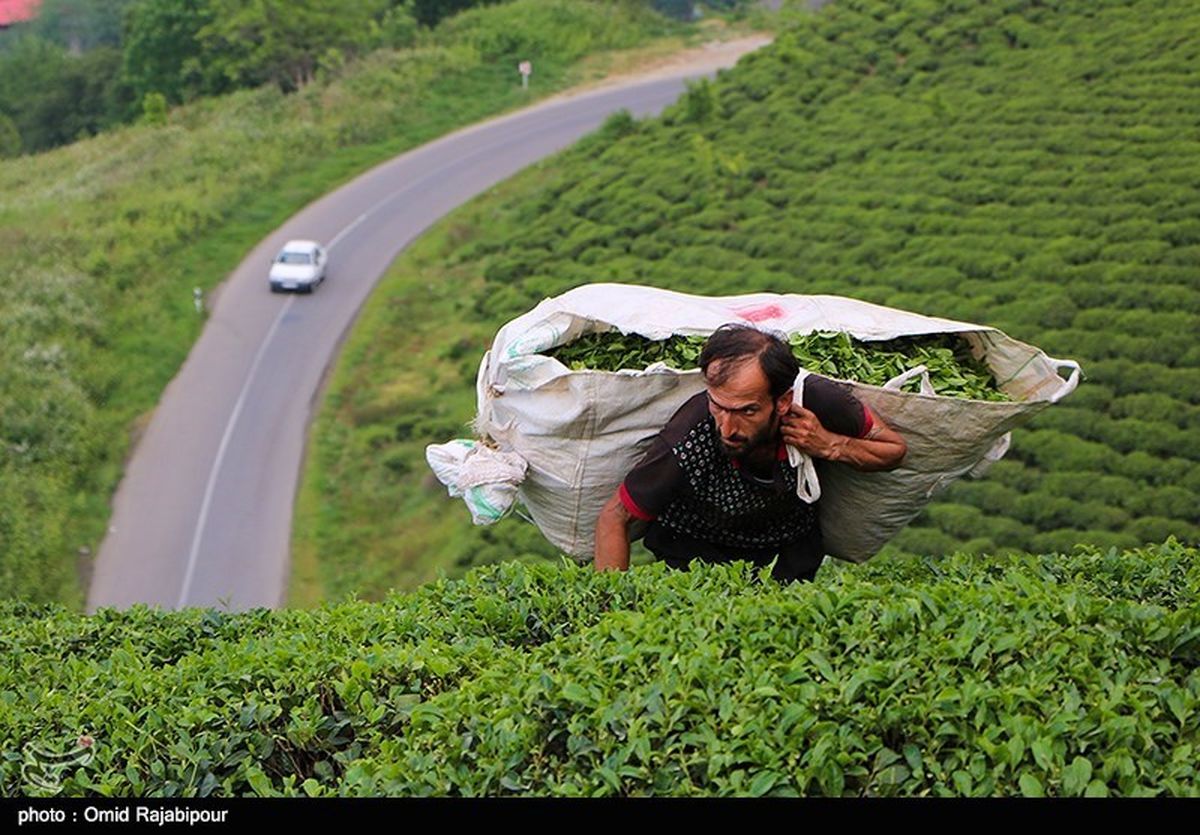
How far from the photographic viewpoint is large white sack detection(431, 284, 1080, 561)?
4.17 meters

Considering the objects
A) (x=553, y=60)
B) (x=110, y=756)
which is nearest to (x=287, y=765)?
(x=110, y=756)

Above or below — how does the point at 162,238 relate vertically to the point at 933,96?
below

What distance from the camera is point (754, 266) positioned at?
52.5 feet

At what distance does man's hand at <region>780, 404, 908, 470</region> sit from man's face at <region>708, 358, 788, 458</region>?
56 mm

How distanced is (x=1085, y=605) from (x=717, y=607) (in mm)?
810

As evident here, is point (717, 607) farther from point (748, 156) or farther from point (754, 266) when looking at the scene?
point (748, 156)

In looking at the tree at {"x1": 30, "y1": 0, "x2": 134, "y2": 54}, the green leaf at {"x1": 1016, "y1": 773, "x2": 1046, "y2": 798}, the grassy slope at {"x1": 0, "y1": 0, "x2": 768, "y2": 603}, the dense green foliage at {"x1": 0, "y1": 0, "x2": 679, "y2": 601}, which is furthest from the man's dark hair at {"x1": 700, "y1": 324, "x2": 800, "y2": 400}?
the tree at {"x1": 30, "y1": 0, "x2": 134, "y2": 54}

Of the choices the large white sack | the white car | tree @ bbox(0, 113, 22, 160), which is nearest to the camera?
the large white sack

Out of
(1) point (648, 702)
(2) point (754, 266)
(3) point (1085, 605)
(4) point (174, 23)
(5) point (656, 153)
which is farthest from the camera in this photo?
(4) point (174, 23)

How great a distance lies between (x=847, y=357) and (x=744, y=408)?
833 mm

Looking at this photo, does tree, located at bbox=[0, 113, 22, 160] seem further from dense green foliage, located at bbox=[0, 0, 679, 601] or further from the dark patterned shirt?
the dark patterned shirt

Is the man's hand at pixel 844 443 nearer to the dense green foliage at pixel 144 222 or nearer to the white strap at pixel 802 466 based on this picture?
the white strap at pixel 802 466

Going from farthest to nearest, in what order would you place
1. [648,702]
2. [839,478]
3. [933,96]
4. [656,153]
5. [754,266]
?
[656,153]
[933,96]
[754,266]
[839,478]
[648,702]

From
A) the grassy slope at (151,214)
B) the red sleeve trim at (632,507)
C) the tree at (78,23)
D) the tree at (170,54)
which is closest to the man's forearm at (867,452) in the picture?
the red sleeve trim at (632,507)
